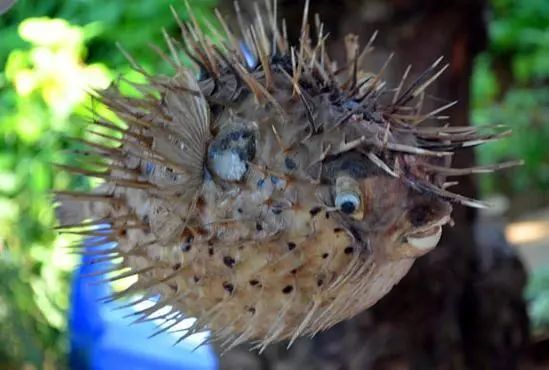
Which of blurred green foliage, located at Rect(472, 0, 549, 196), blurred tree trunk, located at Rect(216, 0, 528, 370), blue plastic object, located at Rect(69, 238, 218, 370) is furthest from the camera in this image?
blurred green foliage, located at Rect(472, 0, 549, 196)

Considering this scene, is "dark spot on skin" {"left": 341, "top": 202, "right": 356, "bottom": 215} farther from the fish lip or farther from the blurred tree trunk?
the blurred tree trunk

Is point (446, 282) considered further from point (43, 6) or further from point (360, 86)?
point (43, 6)

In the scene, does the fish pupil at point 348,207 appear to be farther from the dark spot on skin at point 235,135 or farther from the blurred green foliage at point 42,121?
the blurred green foliage at point 42,121

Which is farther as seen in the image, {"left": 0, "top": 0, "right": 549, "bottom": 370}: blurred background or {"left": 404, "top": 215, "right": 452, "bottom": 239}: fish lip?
{"left": 0, "top": 0, "right": 549, "bottom": 370}: blurred background

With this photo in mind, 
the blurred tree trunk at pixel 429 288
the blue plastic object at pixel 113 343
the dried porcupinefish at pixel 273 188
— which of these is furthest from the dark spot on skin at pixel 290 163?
the blue plastic object at pixel 113 343

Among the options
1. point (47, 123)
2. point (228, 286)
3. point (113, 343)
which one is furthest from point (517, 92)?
point (228, 286)

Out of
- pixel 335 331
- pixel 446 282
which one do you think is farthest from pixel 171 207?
pixel 446 282

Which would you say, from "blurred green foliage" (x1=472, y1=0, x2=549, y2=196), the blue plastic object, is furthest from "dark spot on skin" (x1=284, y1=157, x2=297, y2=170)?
"blurred green foliage" (x1=472, y1=0, x2=549, y2=196)
